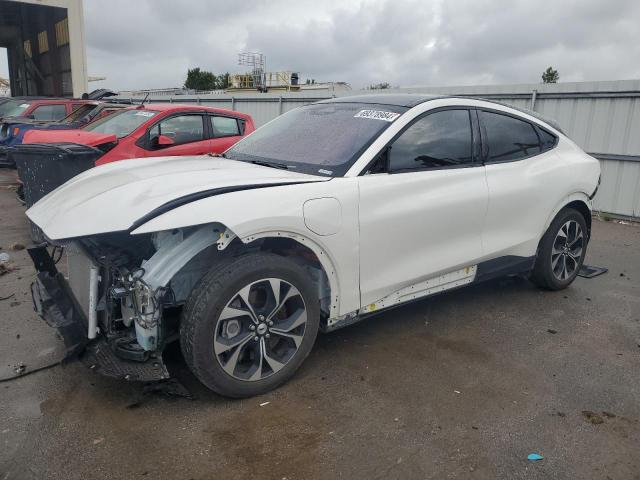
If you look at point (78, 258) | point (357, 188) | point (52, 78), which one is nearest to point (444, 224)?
point (357, 188)

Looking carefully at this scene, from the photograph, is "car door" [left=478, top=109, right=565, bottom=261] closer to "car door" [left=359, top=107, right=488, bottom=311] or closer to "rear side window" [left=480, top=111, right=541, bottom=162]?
"rear side window" [left=480, top=111, right=541, bottom=162]

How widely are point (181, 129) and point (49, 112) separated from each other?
20.8ft

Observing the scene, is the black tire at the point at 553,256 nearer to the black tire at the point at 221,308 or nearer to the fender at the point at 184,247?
the black tire at the point at 221,308

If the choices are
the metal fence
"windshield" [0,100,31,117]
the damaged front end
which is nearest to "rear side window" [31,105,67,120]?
"windshield" [0,100,31,117]

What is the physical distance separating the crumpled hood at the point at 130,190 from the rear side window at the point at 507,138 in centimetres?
168

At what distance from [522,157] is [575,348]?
1.56 meters

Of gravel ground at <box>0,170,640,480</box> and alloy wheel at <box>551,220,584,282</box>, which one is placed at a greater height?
alloy wheel at <box>551,220,584,282</box>

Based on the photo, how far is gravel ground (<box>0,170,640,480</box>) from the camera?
2461 millimetres

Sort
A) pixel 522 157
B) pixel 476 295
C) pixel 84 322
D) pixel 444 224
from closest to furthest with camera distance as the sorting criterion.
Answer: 1. pixel 84 322
2. pixel 444 224
3. pixel 522 157
4. pixel 476 295

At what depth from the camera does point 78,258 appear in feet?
10.1

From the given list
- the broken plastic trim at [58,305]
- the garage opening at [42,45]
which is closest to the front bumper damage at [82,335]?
the broken plastic trim at [58,305]

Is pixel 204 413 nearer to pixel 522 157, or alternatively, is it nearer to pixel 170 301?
pixel 170 301

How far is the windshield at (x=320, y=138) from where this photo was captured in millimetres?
3316

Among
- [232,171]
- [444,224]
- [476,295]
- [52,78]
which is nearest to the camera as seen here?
[232,171]
